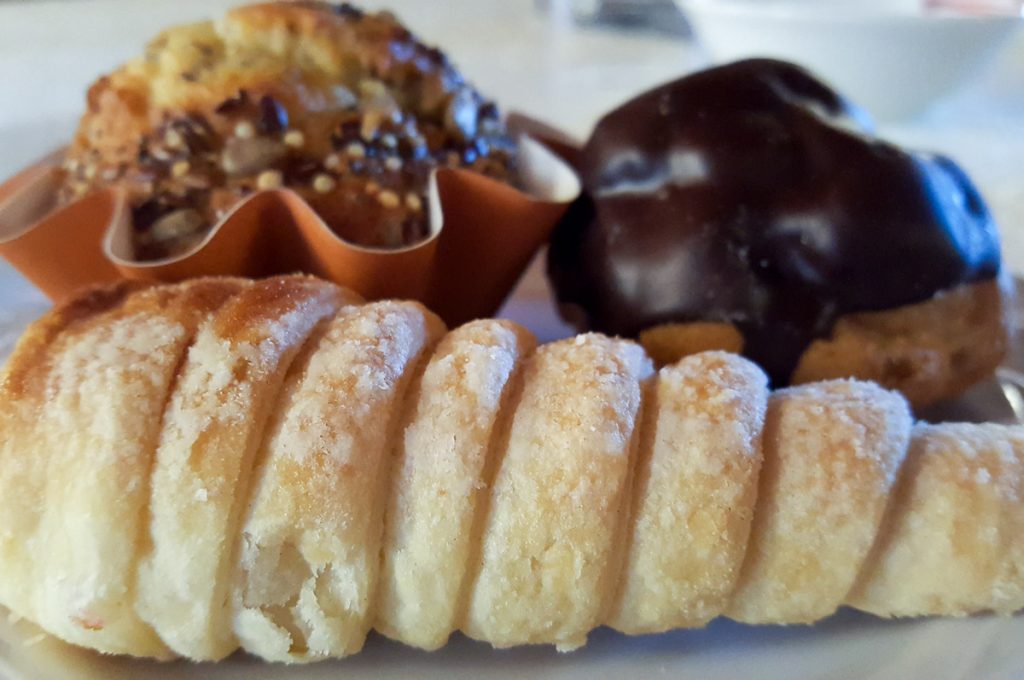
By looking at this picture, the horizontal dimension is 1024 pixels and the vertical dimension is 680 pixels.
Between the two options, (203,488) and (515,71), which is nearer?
(203,488)

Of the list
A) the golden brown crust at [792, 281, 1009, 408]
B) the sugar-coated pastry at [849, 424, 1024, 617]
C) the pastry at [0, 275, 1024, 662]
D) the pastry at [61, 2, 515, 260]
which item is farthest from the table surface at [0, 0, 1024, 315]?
the sugar-coated pastry at [849, 424, 1024, 617]

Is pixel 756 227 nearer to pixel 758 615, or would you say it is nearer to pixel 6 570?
pixel 758 615

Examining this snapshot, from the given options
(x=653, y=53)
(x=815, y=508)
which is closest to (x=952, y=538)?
(x=815, y=508)

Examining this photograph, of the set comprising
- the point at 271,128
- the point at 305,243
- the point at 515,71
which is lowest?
the point at 515,71

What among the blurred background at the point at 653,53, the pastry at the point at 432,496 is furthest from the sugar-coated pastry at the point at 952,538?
the blurred background at the point at 653,53

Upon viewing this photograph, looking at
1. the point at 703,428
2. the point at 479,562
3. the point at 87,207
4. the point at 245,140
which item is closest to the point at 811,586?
the point at 703,428

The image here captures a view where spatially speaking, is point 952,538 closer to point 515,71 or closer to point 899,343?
point 899,343

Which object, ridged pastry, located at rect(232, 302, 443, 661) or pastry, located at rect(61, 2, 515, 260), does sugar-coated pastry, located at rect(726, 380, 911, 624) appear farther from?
pastry, located at rect(61, 2, 515, 260)
